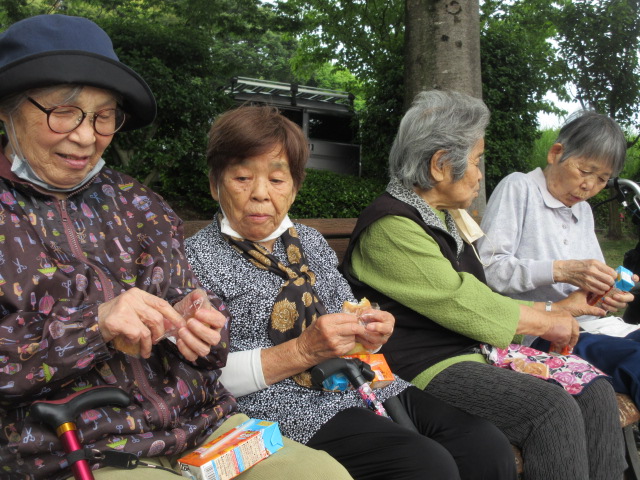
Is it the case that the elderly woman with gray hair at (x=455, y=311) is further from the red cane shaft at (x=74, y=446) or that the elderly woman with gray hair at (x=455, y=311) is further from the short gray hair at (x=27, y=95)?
the red cane shaft at (x=74, y=446)

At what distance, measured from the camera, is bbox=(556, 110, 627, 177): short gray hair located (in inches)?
134

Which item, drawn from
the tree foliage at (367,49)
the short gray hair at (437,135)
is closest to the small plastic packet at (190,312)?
the short gray hair at (437,135)

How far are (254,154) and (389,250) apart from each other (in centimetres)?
76

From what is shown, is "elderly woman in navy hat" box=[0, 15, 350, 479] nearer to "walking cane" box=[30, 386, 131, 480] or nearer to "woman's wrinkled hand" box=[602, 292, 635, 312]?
"walking cane" box=[30, 386, 131, 480]

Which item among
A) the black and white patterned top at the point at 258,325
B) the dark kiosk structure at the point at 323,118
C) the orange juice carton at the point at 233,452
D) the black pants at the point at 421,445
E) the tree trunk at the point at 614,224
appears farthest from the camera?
the dark kiosk structure at the point at 323,118

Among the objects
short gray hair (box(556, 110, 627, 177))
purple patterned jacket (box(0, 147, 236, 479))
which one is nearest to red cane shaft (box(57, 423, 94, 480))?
purple patterned jacket (box(0, 147, 236, 479))

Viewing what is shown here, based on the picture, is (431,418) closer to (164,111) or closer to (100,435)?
(100,435)

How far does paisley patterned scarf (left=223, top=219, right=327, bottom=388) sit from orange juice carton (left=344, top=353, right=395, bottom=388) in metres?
0.23

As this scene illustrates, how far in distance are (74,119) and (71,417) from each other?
922 mm

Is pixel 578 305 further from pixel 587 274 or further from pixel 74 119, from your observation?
pixel 74 119

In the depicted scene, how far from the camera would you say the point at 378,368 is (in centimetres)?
252

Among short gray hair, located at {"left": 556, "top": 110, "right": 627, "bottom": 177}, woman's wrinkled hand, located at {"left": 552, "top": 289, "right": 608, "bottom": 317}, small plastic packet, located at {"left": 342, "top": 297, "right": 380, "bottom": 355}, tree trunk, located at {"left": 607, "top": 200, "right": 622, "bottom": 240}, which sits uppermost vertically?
short gray hair, located at {"left": 556, "top": 110, "right": 627, "bottom": 177}

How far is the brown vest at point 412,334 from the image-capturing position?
9.32 feet

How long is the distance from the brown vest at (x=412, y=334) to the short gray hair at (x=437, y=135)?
0.20 meters
